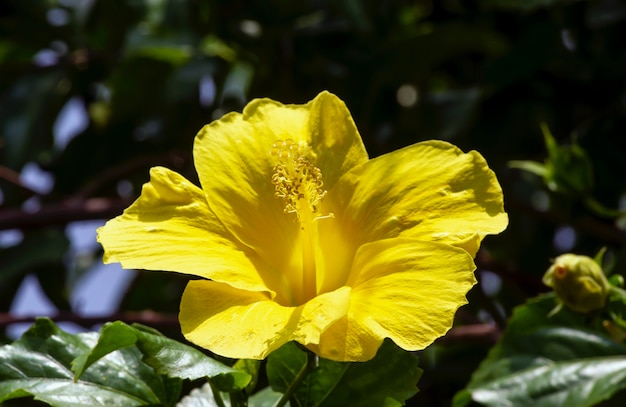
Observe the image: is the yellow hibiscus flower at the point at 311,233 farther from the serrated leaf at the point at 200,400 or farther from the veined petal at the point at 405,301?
the serrated leaf at the point at 200,400

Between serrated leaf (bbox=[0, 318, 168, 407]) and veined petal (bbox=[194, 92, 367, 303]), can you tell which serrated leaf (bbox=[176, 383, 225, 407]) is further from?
veined petal (bbox=[194, 92, 367, 303])

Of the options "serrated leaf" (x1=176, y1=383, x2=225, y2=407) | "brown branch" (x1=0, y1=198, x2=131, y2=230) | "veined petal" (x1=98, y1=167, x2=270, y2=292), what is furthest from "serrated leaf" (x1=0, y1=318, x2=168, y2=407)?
"brown branch" (x1=0, y1=198, x2=131, y2=230)

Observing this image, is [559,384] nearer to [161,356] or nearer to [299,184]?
[299,184]

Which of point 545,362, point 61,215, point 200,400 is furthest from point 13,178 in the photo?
point 545,362

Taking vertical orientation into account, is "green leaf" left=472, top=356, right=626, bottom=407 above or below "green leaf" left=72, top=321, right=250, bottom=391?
below

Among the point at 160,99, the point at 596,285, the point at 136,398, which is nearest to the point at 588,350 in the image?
the point at 596,285
